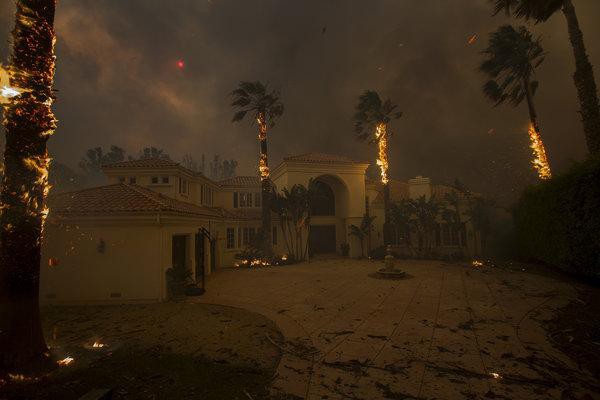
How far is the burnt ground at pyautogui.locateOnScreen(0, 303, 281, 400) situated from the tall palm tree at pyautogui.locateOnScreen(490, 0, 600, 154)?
17199 millimetres

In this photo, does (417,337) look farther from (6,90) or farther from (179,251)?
(179,251)

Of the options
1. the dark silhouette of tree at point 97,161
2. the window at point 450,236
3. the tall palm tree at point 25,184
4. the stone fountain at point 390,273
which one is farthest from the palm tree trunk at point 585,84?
the dark silhouette of tree at point 97,161

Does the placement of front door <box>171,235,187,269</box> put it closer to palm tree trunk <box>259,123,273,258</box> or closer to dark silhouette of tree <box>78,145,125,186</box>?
palm tree trunk <box>259,123,273,258</box>

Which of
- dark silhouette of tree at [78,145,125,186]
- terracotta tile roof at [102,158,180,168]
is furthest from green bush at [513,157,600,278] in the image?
dark silhouette of tree at [78,145,125,186]

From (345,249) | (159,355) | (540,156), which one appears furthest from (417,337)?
(540,156)

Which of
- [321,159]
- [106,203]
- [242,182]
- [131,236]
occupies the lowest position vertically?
[131,236]

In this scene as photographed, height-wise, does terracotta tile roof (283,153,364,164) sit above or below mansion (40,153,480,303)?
above

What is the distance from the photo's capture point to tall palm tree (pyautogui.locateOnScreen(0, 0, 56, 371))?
228 inches

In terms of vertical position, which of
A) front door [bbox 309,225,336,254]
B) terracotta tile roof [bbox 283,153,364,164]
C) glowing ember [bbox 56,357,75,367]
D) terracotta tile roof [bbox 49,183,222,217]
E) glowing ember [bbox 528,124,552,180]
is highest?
terracotta tile roof [bbox 283,153,364,164]

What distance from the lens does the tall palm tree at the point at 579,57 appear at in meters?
13.2

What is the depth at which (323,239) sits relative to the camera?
2958cm

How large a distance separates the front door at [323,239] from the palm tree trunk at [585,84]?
66.7 ft

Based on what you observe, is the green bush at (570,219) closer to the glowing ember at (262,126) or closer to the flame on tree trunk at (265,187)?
the flame on tree trunk at (265,187)

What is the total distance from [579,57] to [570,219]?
29.8ft
